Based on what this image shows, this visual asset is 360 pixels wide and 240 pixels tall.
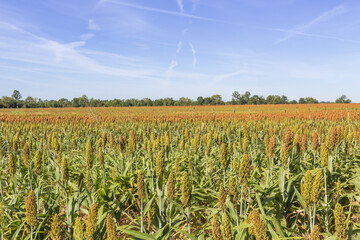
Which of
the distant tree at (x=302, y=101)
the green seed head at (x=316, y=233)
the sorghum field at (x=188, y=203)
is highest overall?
the distant tree at (x=302, y=101)

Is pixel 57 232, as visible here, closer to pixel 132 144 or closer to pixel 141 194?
pixel 141 194

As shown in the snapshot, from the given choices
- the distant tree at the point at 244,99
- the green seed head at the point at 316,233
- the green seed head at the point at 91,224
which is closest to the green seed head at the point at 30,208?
the green seed head at the point at 91,224

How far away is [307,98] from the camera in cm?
10594

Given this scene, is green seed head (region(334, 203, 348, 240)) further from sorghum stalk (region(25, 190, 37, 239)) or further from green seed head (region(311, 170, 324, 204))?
sorghum stalk (region(25, 190, 37, 239))

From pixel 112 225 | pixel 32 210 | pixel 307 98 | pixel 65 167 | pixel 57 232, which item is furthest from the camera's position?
pixel 307 98

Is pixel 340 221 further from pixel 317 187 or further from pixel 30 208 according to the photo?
pixel 30 208

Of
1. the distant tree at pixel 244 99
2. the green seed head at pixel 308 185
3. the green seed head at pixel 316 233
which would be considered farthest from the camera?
the distant tree at pixel 244 99

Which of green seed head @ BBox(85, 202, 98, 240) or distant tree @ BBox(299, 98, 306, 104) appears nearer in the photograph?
green seed head @ BBox(85, 202, 98, 240)

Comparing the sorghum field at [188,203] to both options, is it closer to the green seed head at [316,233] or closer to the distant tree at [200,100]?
the green seed head at [316,233]

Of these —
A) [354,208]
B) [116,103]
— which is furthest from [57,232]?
[116,103]

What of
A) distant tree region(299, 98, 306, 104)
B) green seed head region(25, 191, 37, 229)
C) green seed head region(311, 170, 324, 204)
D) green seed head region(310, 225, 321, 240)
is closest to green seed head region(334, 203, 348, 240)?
green seed head region(310, 225, 321, 240)

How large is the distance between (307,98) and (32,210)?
122 metres

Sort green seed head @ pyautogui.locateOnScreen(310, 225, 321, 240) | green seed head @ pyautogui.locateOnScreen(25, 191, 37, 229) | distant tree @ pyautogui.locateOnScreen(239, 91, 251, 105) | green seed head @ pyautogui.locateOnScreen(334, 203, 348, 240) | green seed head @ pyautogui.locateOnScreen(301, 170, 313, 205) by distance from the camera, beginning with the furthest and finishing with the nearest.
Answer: distant tree @ pyautogui.locateOnScreen(239, 91, 251, 105) → green seed head @ pyautogui.locateOnScreen(301, 170, 313, 205) → green seed head @ pyautogui.locateOnScreen(25, 191, 37, 229) → green seed head @ pyautogui.locateOnScreen(334, 203, 348, 240) → green seed head @ pyautogui.locateOnScreen(310, 225, 321, 240)

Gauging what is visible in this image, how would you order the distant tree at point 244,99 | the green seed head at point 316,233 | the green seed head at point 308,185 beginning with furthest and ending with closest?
1. the distant tree at point 244,99
2. the green seed head at point 308,185
3. the green seed head at point 316,233
